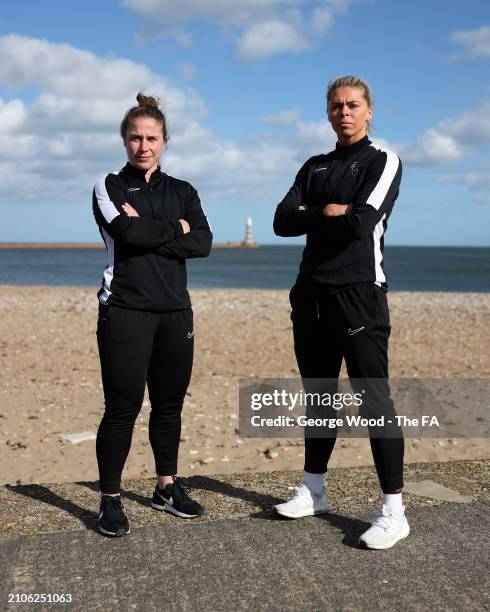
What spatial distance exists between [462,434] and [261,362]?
4648 mm

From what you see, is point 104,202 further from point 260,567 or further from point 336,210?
point 260,567

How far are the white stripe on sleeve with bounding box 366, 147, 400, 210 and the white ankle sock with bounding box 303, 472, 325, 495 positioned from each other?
1618 millimetres

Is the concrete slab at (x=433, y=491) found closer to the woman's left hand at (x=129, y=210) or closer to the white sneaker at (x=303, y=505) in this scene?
the white sneaker at (x=303, y=505)

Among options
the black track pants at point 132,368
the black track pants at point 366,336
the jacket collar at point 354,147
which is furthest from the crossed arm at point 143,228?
the jacket collar at point 354,147

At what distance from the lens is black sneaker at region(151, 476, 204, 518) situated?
3.94 metres

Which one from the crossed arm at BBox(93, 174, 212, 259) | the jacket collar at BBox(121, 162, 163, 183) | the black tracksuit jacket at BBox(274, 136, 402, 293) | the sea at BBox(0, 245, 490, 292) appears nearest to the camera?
the black tracksuit jacket at BBox(274, 136, 402, 293)

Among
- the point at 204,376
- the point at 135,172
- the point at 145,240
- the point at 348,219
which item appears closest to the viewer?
the point at 348,219

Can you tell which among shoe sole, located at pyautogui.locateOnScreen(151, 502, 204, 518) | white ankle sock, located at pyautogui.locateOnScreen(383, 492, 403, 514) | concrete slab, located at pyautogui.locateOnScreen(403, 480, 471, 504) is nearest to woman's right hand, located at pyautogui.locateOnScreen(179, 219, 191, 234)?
shoe sole, located at pyautogui.locateOnScreen(151, 502, 204, 518)

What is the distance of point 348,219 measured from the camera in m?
3.49

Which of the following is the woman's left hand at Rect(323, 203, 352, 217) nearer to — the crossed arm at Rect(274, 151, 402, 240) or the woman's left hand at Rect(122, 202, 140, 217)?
the crossed arm at Rect(274, 151, 402, 240)

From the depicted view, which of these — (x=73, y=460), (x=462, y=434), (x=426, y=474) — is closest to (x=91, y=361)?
(x=73, y=460)

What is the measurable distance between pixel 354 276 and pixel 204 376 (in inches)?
271

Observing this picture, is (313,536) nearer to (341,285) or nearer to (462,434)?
(341,285)

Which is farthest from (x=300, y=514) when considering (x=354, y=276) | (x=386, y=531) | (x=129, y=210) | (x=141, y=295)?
(x=129, y=210)
